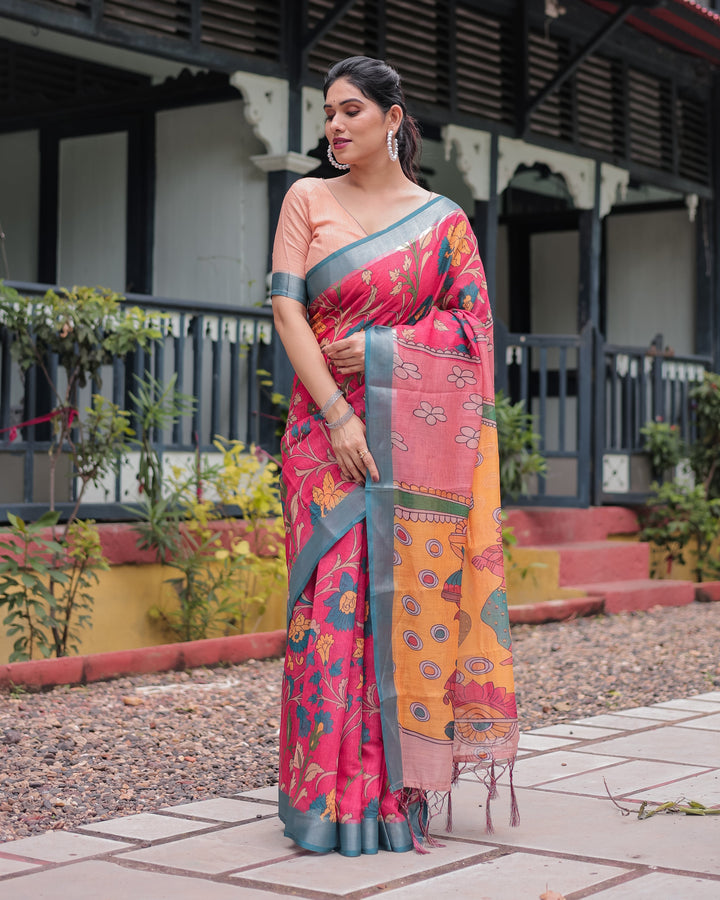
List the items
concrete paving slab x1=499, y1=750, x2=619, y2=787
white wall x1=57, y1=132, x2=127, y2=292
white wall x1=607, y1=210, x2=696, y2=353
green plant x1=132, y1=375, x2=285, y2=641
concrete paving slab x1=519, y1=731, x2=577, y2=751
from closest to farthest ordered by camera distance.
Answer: concrete paving slab x1=499, y1=750, x2=619, y2=787 < concrete paving slab x1=519, y1=731, x2=577, y2=751 < green plant x1=132, y1=375, x2=285, y2=641 < white wall x1=57, y1=132, x2=127, y2=292 < white wall x1=607, y1=210, x2=696, y2=353

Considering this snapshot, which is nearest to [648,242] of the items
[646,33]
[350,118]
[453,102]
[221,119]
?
[646,33]

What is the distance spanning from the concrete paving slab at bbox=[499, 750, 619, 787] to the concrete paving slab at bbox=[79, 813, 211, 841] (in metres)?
1.08

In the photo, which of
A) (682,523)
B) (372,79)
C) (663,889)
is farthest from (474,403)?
(682,523)

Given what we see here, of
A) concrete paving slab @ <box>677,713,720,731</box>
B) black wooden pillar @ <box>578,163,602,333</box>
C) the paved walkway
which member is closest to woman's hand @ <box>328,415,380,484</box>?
the paved walkway

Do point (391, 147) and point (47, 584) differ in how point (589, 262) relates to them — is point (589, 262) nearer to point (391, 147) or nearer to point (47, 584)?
point (47, 584)

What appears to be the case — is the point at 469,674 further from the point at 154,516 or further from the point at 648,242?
the point at 648,242

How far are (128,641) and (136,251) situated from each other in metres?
3.28

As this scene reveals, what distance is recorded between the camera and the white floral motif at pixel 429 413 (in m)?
3.46

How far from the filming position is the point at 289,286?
3494mm

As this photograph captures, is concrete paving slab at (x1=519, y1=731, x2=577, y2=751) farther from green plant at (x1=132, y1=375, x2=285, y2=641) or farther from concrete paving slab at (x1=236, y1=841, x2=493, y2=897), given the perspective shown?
green plant at (x1=132, y1=375, x2=285, y2=641)

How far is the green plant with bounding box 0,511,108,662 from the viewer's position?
19.3ft

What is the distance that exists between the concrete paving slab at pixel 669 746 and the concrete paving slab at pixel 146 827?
5.25ft

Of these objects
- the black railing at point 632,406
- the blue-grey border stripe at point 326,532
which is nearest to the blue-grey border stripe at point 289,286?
the blue-grey border stripe at point 326,532

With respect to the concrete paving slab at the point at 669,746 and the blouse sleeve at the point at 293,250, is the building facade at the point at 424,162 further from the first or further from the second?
the blouse sleeve at the point at 293,250
